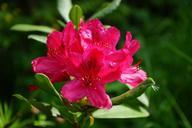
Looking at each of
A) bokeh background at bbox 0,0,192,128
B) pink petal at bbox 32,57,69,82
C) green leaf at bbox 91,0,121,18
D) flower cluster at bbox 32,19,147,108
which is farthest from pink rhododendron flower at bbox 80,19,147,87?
bokeh background at bbox 0,0,192,128

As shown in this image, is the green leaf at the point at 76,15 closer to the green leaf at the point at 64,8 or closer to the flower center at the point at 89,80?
the green leaf at the point at 64,8

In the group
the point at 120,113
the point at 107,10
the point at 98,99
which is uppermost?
the point at 107,10

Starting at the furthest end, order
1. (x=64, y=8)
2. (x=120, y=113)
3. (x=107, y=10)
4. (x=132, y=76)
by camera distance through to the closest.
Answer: (x=64, y=8) → (x=107, y=10) → (x=120, y=113) → (x=132, y=76)

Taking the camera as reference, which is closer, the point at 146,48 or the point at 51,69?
the point at 51,69

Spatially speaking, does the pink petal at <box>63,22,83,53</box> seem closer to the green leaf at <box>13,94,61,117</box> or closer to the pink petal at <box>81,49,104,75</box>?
the pink petal at <box>81,49,104,75</box>

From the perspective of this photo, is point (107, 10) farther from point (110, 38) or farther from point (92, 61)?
point (92, 61)

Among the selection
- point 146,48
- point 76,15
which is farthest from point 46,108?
point 146,48

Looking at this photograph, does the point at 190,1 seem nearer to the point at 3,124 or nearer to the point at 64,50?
the point at 3,124

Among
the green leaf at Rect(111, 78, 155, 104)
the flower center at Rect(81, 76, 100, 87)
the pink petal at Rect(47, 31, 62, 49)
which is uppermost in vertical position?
the pink petal at Rect(47, 31, 62, 49)
